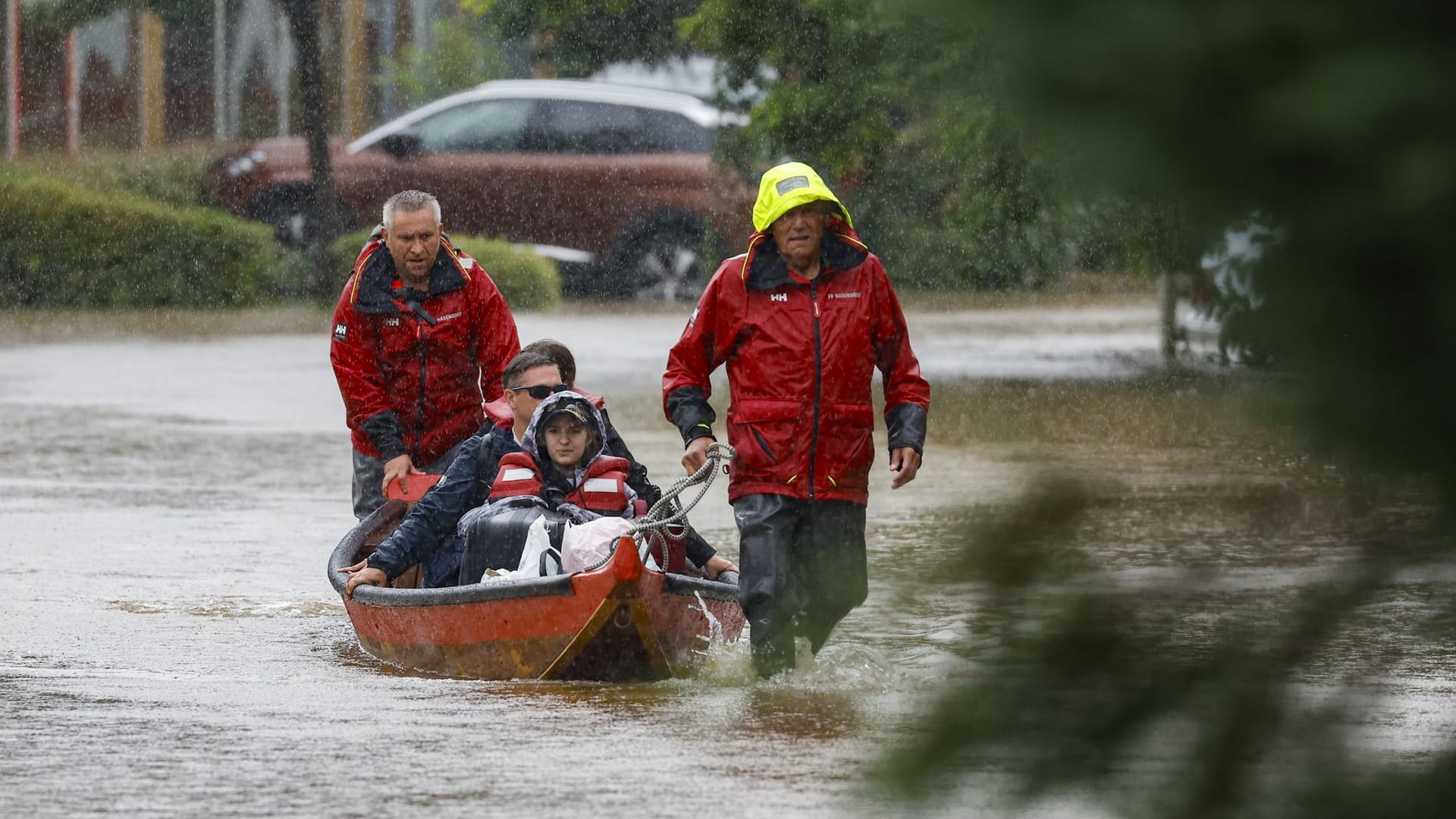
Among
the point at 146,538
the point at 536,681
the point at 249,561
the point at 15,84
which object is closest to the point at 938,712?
the point at 536,681

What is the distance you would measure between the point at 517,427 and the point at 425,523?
458mm

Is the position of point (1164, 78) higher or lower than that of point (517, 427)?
higher

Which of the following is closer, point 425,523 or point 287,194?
point 425,523

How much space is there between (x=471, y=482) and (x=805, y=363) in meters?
1.55

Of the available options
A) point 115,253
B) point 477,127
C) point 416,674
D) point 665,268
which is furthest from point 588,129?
point 416,674

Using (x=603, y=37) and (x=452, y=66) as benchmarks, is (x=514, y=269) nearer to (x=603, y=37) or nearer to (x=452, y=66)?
(x=603, y=37)

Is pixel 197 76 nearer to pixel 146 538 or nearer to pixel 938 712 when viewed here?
pixel 146 538

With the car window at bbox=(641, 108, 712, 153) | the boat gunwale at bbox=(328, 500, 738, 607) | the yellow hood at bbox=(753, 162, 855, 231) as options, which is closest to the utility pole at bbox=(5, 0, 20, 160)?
the car window at bbox=(641, 108, 712, 153)

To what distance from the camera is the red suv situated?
25.6 metres

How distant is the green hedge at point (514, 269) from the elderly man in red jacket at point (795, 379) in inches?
656

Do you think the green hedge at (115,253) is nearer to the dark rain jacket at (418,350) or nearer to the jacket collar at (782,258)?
the dark rain jacket at (418,350)

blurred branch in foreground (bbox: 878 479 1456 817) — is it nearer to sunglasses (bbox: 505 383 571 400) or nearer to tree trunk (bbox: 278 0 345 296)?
sunglasses (bbox: 505 383 571 400)

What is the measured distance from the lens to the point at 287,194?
86.7 ft

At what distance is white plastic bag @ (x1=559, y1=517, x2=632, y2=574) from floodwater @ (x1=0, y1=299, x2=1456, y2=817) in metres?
0.39
